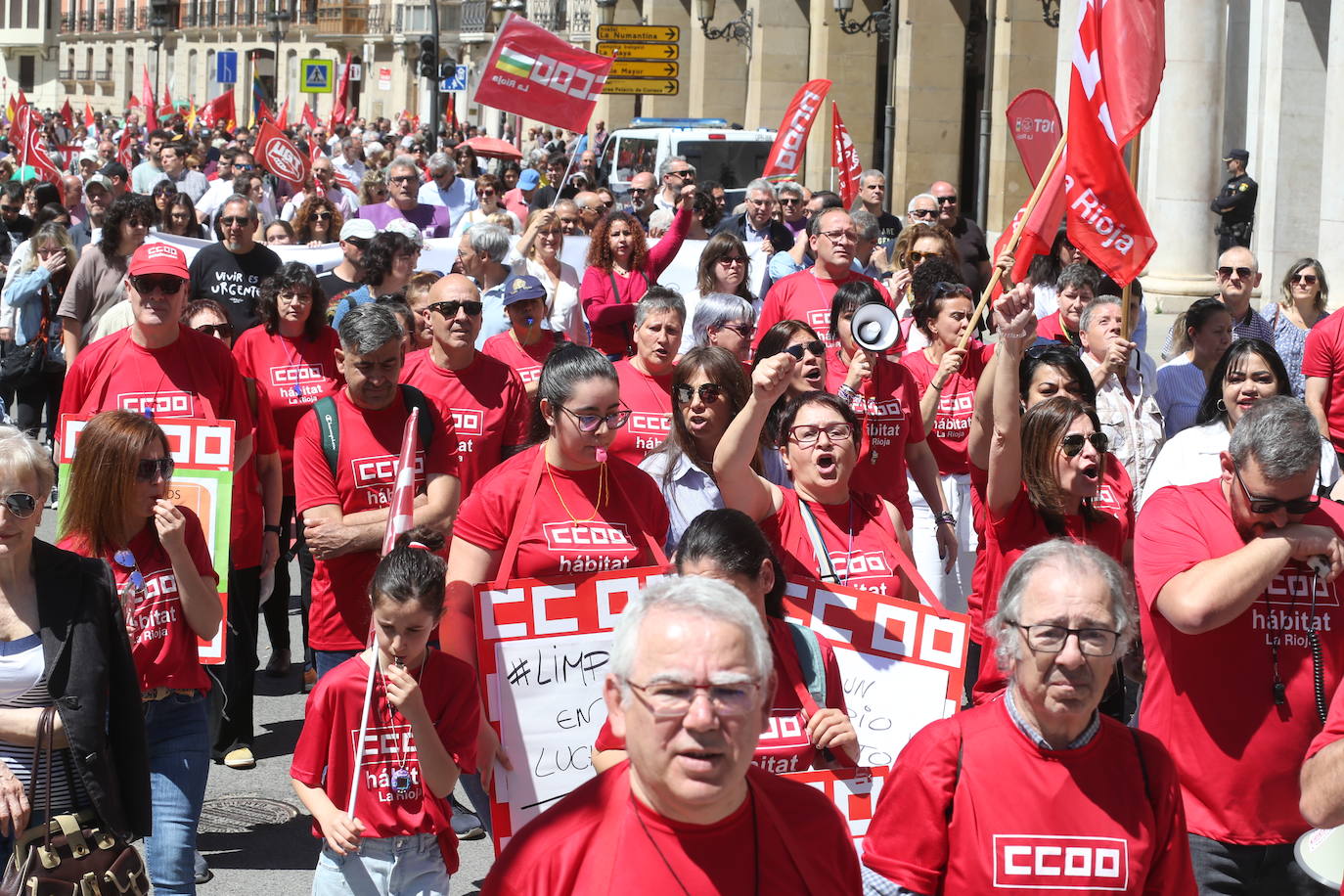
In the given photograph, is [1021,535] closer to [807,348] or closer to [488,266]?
[807,348]

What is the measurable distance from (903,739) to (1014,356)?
1.27 m

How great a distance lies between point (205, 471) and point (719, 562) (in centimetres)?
260

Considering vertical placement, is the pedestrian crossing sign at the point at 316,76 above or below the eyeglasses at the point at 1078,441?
above

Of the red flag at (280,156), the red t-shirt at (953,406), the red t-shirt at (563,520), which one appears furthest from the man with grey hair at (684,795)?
the red flag at (280,156)

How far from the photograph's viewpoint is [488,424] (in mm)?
7164

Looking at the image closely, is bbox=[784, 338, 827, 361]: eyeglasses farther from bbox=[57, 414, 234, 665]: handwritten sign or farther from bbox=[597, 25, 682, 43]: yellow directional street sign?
bbox=[597, 25, 682, 43]: yellow directional street sign

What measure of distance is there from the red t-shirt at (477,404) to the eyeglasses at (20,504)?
2800 millimetres

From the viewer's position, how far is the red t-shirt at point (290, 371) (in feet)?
26.5

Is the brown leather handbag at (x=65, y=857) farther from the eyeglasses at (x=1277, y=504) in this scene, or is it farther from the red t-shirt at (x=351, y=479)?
the eyeglasses at (x=1277, y=504)

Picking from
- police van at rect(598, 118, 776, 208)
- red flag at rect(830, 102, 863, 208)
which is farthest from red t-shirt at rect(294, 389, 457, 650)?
police van at rect(598, 118, 776, 208)

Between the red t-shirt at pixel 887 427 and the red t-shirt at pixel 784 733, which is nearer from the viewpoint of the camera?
the red t-shirt at pixel 784 733

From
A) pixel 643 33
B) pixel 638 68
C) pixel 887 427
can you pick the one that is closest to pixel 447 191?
pixel 638 68

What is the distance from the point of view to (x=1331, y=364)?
330 inches

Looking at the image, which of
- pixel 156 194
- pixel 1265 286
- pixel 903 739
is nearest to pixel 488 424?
pixel 903 739
